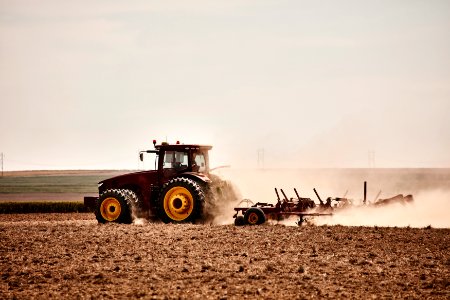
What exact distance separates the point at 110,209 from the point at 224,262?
31.1 feet

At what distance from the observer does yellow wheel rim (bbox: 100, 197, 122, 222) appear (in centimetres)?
2411

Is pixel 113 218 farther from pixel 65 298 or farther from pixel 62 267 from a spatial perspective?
pixel 65 298

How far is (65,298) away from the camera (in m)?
12.4

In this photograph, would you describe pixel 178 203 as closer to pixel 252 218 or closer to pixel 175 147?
pixel 175 147

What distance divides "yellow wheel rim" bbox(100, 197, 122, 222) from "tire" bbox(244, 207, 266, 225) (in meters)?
4.85

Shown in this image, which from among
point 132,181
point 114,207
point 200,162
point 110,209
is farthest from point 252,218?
point 110,209

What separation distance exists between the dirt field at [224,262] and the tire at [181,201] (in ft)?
3.01

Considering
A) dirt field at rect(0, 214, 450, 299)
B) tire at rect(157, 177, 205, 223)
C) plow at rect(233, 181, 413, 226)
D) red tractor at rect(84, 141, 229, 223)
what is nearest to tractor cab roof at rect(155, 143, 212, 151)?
red tractor at rect(84, 141, 229, 223)

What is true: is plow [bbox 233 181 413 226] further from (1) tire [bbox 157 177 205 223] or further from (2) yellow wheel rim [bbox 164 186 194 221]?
(2) yellow wheel rim [bbox 164 186 194 221]

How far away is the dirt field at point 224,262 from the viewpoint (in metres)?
13.0

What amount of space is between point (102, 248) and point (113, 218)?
19.8ft

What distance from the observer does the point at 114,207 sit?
79.5 feet

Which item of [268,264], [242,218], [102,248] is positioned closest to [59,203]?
[242,218]

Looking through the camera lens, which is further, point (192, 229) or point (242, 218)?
point (242, 218)
